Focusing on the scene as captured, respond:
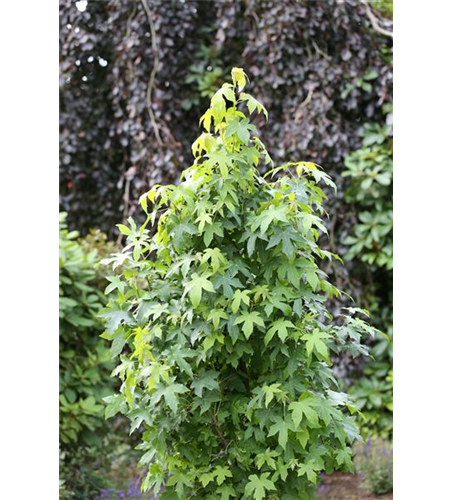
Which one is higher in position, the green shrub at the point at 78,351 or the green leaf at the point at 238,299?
the green leaf at the point at 238,299

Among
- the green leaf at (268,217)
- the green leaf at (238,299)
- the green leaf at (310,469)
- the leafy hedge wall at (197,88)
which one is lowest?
the green leaf at (310,469)

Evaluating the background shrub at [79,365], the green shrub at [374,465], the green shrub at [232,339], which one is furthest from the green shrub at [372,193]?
the green shrub at [232,339]

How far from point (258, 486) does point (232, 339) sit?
1.30 ft

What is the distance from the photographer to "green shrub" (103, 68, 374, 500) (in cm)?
183

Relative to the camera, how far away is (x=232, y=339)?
1823 mm

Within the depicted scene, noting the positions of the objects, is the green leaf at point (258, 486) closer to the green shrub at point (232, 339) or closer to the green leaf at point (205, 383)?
the green shrub at point (232, 339)

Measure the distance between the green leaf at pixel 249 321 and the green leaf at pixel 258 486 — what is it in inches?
15.1

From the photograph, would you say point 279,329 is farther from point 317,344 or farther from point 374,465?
point 374,465

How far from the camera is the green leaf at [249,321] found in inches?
70.3

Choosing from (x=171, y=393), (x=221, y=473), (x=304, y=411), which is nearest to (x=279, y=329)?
(x=304, y=411)

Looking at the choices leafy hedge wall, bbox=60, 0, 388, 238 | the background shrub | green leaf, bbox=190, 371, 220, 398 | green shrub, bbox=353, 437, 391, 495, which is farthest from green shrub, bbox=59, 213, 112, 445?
green leaf, bbox=190, 371, 220, 398

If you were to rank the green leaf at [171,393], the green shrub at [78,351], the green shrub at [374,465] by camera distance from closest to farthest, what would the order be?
the green leaf at [171,393], the green shrub at [78,351], the green shrub at [374,465]
